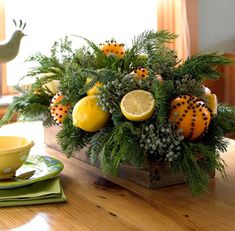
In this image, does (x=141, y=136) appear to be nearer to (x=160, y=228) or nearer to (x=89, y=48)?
Answer: (x=160, y=228)

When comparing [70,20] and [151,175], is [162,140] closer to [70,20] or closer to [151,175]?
[151,175]

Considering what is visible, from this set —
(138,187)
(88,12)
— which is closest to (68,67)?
(138,187)

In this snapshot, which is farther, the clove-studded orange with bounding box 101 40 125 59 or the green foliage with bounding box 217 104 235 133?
the clove-studded orange with bounding box 101 40 125 59

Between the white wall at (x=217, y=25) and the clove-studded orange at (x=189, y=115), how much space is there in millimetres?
2240

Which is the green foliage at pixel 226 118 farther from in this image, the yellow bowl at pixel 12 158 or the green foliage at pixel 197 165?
the yellow bowl at pixel 12 158

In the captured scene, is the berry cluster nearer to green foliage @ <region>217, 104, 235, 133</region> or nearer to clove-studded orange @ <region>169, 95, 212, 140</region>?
clove-studded orange @ <region>169, 95, 212, 140</region>

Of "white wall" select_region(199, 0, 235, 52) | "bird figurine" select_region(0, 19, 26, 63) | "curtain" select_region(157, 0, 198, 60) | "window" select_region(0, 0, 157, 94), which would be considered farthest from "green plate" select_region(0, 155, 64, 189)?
"white wall" select_region(199, 0, 235, 52)

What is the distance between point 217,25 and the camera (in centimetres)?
321

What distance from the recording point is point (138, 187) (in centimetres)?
100

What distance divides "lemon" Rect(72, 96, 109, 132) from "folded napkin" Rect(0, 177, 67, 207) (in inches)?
5.2

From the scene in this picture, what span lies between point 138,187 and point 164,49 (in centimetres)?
31

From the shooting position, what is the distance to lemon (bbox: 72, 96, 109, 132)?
3.22ft

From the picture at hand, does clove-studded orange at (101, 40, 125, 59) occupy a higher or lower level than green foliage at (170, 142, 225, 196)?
higher

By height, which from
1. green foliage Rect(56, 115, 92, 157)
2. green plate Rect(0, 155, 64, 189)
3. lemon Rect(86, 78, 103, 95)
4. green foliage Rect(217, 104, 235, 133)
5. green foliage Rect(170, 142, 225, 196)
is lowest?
green plate Rect(0, 155, 64, 189)
